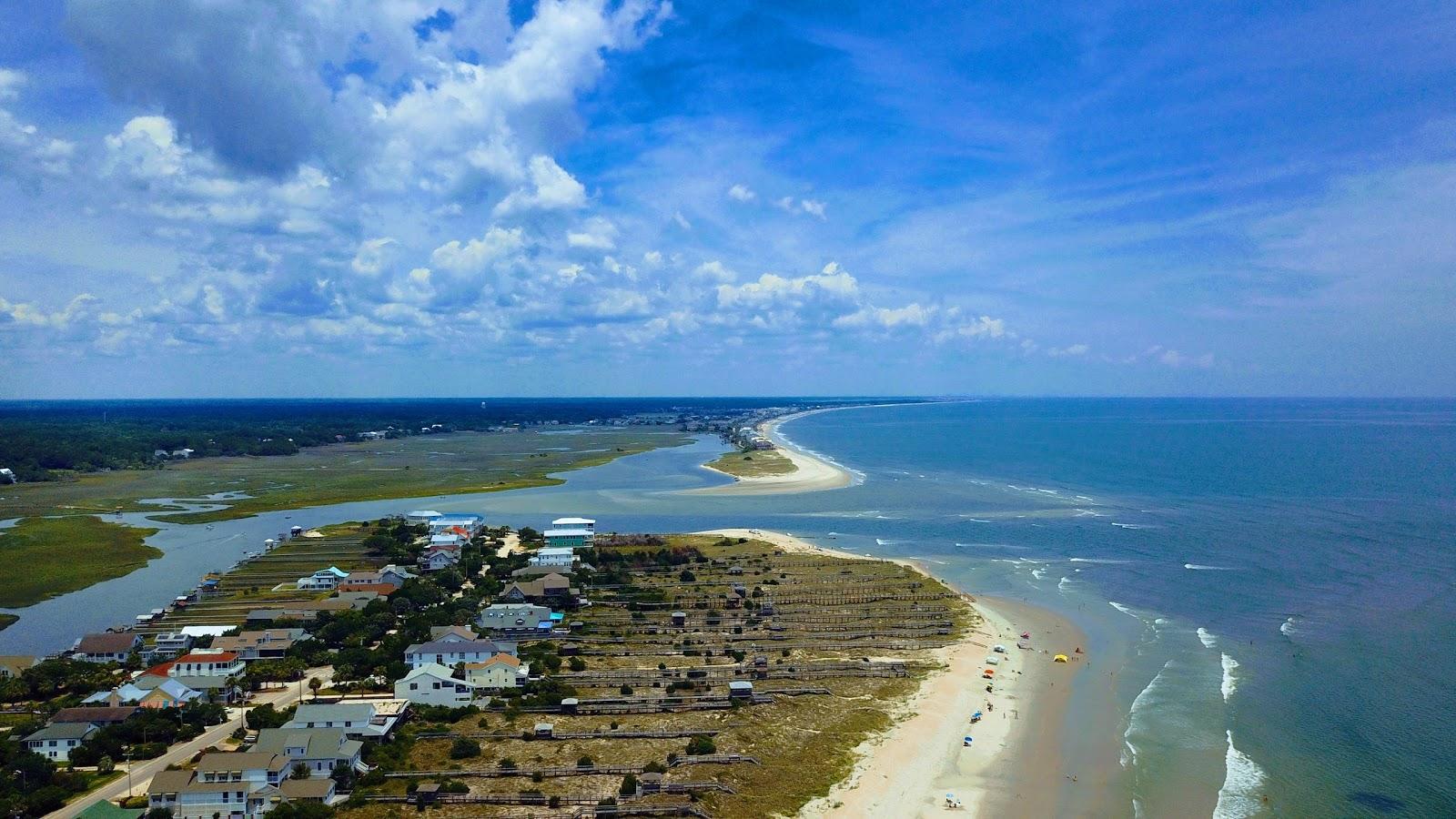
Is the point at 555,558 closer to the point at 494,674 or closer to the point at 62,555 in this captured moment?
the point at 494,674

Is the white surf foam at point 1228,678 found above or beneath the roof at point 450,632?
beneath

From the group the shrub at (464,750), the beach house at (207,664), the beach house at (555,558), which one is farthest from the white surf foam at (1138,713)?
the beach house at (207,664)

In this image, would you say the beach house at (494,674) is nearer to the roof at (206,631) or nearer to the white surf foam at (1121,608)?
the roof at (206,631)

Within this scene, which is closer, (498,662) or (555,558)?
(498,662)

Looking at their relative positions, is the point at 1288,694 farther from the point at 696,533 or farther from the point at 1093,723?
the point at 696,533

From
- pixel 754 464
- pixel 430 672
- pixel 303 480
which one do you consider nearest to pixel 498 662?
pixel 430 672

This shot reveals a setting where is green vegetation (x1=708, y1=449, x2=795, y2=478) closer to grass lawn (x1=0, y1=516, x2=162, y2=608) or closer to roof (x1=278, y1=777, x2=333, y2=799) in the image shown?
grass lawn (x1=0, y1=516, x2=162, y2=608)

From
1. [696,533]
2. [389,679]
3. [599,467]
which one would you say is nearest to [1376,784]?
[389,679]
